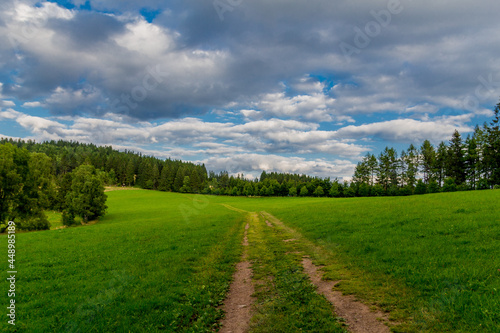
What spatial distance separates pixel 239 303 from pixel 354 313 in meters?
4.18

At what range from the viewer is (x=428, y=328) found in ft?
21.5

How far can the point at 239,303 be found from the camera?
366 inches

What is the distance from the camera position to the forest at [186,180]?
4425 centimetres

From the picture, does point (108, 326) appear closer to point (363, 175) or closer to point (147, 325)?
point (147, 325)

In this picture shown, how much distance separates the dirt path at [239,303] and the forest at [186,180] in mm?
50320

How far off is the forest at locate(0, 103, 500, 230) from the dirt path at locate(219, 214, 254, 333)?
50320 mm

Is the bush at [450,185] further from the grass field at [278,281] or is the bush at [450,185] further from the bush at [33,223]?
the bush at [33,223]

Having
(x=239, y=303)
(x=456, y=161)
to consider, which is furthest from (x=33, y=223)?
(x=456, y=161)

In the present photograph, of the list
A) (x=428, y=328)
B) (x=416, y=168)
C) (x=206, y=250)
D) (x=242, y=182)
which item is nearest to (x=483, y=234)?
(x=428, y=328)

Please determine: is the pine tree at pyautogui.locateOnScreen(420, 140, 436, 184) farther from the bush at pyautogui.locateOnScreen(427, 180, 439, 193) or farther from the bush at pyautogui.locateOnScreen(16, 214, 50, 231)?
the bush at pyautogui.locateOnScreen(16, 214, 50, 231)

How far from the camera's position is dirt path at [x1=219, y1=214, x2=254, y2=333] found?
24.9ft

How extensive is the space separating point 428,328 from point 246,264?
991 cm

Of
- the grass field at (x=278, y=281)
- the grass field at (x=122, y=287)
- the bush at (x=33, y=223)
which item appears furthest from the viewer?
the bush at (x=33, y=223)

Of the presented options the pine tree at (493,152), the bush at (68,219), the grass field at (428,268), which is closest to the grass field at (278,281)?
the grass field at (428,268)
